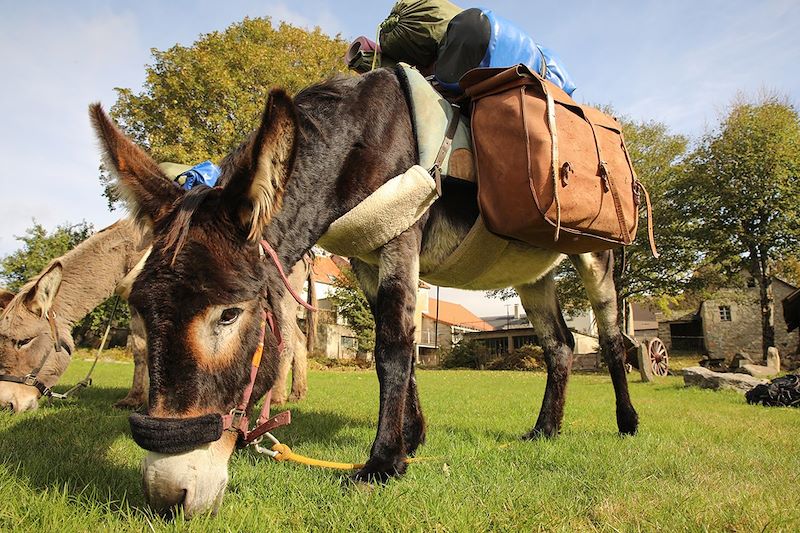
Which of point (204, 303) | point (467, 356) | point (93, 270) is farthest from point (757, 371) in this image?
point (467, 356)

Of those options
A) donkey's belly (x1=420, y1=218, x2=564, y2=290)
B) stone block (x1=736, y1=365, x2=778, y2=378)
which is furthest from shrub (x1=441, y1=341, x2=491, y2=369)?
donkey's belly (x1=420, y1=218, x2=564, y2=290)

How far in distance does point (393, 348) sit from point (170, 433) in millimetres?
1257

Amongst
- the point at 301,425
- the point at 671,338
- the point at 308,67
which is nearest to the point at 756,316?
the point at 671,338

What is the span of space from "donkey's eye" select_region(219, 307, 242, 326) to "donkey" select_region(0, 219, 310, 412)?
2405 millimetres

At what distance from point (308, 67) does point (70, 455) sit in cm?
2438

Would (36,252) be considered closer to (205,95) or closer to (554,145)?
(205,95)

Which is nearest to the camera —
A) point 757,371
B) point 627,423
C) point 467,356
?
point 627,423

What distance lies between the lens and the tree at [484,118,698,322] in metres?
30.4

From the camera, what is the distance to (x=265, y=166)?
2.05 m

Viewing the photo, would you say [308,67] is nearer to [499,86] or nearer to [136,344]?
[136,344]

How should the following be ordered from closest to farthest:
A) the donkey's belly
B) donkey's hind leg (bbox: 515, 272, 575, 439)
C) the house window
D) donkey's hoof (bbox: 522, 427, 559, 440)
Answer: the donkey's belly
donkey's hoof (bbox: 522, 427, 559, 440)
donkey's hind leg (bbox: 515, 272, 575, 439)
the house window

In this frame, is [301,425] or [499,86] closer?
[499,86]

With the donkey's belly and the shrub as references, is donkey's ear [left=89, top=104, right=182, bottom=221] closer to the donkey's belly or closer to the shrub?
the donkey's belly

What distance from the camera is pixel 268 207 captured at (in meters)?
2.13
